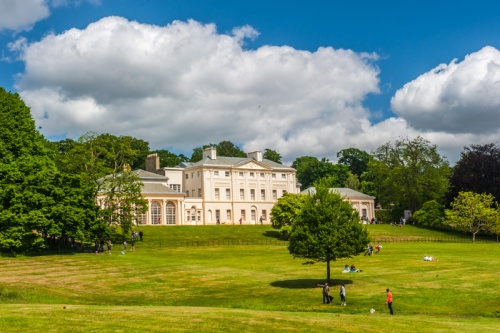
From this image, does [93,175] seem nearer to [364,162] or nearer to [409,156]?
[409,156]

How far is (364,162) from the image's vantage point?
189m

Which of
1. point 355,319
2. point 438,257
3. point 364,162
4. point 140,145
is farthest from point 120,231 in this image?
point 364,162

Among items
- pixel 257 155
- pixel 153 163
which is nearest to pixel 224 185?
pixel 257 155

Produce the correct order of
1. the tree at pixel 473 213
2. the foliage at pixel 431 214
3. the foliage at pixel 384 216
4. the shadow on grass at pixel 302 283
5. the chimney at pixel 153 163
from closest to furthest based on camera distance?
the shadow on grass at pixel 302 283 → the tree at pixel 473 213 → the foliage at pixel 431 214 → the chimney at pixel 153 163 → the foliage at pixel 384 216

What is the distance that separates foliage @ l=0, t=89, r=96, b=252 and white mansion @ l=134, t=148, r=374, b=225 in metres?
39.7

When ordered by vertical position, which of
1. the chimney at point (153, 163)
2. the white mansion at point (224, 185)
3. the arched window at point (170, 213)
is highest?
the chimney at point (153, 163)

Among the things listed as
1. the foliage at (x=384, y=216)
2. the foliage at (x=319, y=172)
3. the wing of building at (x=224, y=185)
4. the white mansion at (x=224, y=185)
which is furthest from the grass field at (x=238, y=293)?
the foliage at (x=319, y=172)

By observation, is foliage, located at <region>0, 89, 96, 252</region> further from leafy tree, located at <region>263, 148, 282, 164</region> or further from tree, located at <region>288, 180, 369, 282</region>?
leafy tree, located at <region>263, 148, 282, 164</region>

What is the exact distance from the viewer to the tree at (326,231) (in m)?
39.9

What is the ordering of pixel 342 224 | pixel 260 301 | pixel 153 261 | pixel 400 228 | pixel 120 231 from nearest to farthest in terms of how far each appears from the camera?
1. pixel 260 301
2. pixel 342 224
3. pixel 153 261
4. pixel 120 231
5. pixel 400 228

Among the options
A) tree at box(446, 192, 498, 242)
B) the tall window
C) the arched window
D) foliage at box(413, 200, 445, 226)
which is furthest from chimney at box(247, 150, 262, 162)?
Result: tree at box(446, 192, 498, 242)

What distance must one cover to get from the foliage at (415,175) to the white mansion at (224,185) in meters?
19.9

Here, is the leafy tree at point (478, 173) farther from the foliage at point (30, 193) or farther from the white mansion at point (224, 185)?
the foliage at point (30, 193)

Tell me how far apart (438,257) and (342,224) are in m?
21.0
